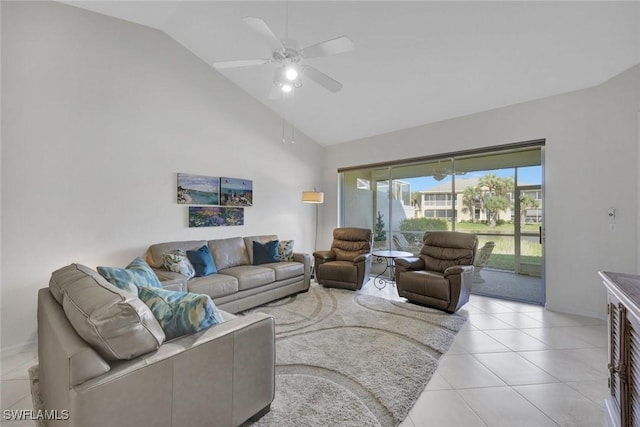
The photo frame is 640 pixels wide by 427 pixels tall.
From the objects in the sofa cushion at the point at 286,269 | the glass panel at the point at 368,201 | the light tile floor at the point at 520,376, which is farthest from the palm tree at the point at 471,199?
the sofa cushion at the point at 286,269

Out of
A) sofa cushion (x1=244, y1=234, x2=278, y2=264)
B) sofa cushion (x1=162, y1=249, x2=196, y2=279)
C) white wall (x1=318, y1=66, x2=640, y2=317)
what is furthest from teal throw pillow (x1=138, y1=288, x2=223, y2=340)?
white wall (x1=318, y1=66, x2=640, y2=317)

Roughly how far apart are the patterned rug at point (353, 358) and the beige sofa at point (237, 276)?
0.87 ft

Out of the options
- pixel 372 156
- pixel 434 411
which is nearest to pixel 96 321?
pixel 434 411

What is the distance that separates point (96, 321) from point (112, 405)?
344mm

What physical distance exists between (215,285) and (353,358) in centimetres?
177

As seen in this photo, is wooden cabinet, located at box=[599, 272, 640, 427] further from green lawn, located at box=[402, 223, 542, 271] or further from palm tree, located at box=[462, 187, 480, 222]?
palm tree, located at box=[462, 187, 480, 222]

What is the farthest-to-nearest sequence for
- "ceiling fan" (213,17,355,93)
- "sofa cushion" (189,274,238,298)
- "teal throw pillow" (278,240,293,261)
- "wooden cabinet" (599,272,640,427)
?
"teal throw pillow" (278,240,293,261) → "sofa cushion" (189,274,238,298) → "ceiling fan" (213,17,355,93) → "wooden cabinet" (599,272,640,427)

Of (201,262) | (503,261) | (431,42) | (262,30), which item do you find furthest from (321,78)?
(503,261)

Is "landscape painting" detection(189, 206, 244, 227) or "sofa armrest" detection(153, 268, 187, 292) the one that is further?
"landscape painting" detection(189, 206, 244, 227)

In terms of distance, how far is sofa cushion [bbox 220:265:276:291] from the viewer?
3.50 m

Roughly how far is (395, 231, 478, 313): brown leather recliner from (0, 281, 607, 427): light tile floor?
0.38 metres

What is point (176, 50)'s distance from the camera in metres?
3.86

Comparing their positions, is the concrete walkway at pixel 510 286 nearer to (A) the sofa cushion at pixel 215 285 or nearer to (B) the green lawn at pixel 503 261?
(B) the green lawn at pixel 503 261

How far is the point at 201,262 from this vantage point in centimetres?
351
